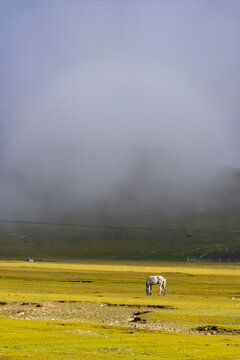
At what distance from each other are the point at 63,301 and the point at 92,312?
292 inches

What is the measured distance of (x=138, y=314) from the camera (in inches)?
1820

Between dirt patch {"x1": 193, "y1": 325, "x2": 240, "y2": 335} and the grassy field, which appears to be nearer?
the grassy field

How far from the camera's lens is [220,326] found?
38312 millimetres

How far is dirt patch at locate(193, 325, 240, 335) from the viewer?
36312 millimetres

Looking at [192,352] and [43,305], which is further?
[43,305]

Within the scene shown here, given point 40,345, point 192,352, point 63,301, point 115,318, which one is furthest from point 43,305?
point 192,352

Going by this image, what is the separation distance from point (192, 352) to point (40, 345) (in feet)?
25.6

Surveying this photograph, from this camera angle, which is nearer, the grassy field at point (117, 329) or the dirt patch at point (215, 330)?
the grassy field at point (117, 329)

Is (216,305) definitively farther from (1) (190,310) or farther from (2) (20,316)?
(2) (20,316)

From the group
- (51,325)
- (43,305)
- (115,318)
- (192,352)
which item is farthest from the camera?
(43,305)

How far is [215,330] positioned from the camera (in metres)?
37.2

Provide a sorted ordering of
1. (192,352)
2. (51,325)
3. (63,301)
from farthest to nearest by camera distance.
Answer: (63,301), (51,325), (192,352)

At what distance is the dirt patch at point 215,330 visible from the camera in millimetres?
36312

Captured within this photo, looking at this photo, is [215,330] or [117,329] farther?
[117,329]
